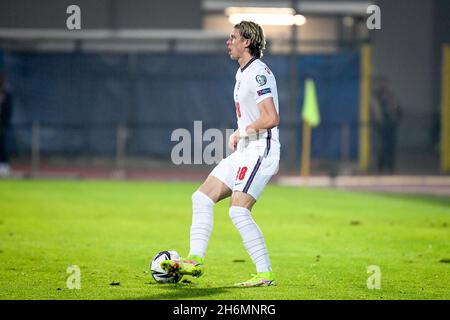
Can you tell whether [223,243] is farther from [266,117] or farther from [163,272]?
[266,117]

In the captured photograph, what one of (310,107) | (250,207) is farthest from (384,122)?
(250,207)

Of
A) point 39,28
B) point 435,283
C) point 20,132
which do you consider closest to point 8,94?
point 20,132

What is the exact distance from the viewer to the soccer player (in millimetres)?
10664

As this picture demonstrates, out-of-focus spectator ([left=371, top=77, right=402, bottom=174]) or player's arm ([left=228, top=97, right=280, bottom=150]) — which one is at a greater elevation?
player's arm ([left=228, top=97, right=280, bottom=150])

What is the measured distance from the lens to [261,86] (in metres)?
10.6

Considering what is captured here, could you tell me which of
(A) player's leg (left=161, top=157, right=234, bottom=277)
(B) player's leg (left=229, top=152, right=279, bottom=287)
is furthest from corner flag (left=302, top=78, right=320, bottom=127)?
(B) player's leg (left=229, top=152, right=279, bottom=287)

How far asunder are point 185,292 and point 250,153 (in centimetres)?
145

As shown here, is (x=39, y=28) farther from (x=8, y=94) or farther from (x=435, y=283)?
(x=435, y=283)

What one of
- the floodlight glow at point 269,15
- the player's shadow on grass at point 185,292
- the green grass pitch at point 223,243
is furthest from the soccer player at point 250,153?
the floodlight glow at point 269,15

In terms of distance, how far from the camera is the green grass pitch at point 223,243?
10.7 metres

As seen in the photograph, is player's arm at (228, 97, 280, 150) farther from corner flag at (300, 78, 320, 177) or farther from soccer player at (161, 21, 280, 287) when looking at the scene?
corner flag at (300, 78, 320, 177)

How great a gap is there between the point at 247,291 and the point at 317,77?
22.4 m
